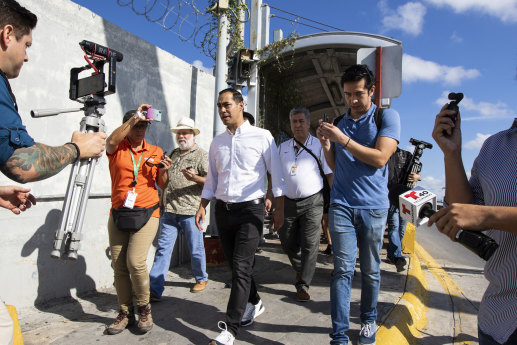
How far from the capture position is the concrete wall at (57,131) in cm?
347

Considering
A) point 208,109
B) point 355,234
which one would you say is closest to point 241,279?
point 355,234

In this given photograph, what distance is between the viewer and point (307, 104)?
33.1 feet

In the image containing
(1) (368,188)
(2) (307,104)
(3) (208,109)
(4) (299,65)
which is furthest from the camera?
(2) (307,104)

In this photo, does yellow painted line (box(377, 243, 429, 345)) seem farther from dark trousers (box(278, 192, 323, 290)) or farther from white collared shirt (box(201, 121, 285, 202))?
white collared shirt (box(201, 121, 285, 202))

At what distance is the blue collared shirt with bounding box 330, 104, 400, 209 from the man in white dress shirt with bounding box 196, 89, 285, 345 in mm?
670

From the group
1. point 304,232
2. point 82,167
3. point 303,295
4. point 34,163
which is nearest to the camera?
point 34,163

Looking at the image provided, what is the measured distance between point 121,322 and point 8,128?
2327 mm

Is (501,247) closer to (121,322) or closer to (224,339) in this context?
(224,339)

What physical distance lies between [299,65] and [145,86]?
13.9 feet

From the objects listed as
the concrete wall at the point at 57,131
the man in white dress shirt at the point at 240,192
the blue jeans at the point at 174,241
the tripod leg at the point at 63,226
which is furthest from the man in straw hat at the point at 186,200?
the tripod leg at the point at 63,226

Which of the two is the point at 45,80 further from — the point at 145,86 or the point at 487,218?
the point at 487,218

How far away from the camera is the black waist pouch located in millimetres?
3250

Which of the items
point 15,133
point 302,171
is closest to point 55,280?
point 15,133

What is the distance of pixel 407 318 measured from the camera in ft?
11.4
